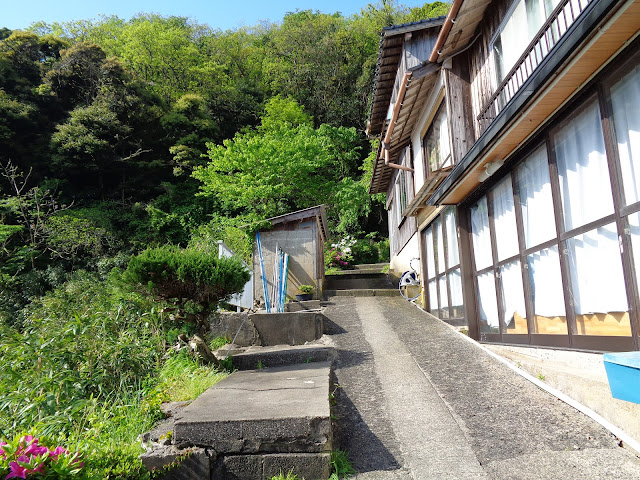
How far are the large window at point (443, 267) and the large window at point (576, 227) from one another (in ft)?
4.52

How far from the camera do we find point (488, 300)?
5691 millimetres

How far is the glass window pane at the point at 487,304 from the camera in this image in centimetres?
550

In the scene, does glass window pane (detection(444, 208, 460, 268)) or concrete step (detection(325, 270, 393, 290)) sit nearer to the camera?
glass window pane (detection(444, 208, 460, 268))

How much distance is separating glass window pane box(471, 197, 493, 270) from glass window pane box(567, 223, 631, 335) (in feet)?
6.38

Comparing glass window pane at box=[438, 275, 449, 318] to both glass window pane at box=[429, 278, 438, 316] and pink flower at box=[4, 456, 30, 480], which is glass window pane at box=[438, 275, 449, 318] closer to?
glass window pane at box=[429, 278, 438, 316]

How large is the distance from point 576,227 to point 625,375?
1.77 m

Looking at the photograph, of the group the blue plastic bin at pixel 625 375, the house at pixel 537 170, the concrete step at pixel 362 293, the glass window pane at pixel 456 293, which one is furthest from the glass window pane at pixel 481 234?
the concrete step at pixel 362 293

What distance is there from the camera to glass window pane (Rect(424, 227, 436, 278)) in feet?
27.8

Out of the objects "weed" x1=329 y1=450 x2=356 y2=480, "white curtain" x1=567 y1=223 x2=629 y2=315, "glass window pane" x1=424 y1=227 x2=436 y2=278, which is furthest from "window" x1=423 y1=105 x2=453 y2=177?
"weed" x1=329 y1=450 x2=356 y2=480

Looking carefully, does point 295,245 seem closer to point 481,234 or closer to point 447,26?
point 481,234

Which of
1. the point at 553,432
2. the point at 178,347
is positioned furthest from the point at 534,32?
the point at 178,347

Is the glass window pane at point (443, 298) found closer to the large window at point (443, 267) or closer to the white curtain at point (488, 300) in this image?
the large window at point (443, 267)

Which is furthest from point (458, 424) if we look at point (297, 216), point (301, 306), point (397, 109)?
point (297, 216)

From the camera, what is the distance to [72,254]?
17.3m
